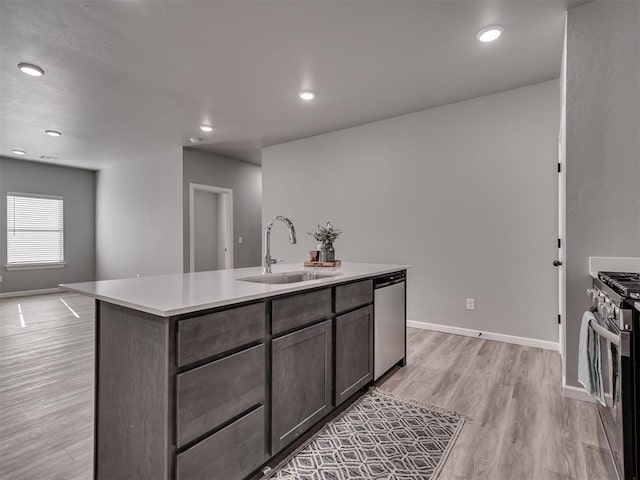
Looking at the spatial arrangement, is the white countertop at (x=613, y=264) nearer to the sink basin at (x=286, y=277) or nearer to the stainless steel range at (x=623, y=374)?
the stainless steel range at (x=623, y=374)

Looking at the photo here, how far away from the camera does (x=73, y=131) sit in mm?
4828

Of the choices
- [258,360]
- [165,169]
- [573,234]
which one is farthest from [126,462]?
[165,169]

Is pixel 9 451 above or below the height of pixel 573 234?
below

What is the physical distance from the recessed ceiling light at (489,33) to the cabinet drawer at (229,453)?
116 inches

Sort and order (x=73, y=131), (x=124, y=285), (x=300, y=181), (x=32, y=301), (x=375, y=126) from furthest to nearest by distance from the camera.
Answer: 1. (x=32, y=301)
2. (x=300, y=181)
3. (x=73, y=131)
4. (x=375, y=126)
5. (x=124, y=285)

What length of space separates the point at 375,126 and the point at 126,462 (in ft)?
13.9

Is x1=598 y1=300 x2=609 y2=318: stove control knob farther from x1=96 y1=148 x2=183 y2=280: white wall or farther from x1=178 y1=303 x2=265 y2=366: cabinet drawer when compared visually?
x1=96 y1=148 x2=183 y2=280: white wall

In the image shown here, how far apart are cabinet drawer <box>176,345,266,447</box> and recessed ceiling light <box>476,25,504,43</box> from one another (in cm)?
275

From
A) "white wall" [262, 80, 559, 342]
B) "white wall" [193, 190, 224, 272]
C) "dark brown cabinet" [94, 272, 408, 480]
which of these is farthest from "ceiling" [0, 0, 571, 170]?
"white wall" [193, 190, 224, 272]

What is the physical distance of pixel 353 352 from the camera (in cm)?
220

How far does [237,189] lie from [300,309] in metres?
5.43

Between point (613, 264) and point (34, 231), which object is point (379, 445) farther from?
point (34, 231)

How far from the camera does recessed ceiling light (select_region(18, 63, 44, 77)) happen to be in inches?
116

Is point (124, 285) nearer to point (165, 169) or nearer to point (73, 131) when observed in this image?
point (73, 131)
